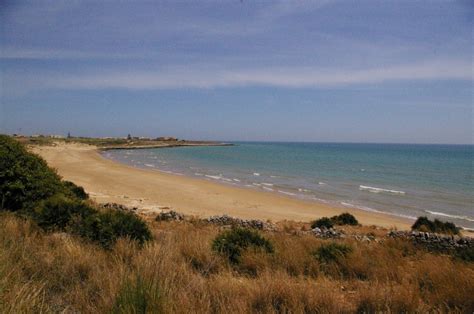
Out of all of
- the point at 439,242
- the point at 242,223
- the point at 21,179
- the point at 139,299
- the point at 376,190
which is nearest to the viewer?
the point at 139,299

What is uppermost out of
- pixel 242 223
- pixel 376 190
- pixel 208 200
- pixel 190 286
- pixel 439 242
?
pixel 190 286

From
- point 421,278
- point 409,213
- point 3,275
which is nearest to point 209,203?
point 409,213

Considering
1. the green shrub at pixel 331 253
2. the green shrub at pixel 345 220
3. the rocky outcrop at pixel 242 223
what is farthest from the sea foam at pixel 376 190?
the green shrub at pixel 331 253

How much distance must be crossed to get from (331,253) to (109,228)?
4270 millimetres

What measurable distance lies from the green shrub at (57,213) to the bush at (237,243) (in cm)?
331

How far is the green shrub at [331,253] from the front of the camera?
686cm

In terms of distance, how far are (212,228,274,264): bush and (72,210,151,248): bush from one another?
144cm

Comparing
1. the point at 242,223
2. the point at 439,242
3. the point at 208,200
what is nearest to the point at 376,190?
the point at 208,200

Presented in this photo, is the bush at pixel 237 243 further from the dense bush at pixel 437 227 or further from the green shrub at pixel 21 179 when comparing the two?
the dense bush at pixel 437 227

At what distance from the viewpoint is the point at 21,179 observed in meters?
9.85

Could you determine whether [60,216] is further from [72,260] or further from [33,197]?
[72,260]

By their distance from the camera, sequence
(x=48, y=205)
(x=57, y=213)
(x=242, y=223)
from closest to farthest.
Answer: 1. (x=57, y=213)
2. (x=48, y=205)
3. (x=242, y=223)

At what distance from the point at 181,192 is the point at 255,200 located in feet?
A: 20.1

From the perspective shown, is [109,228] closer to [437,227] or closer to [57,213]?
[57,213]
